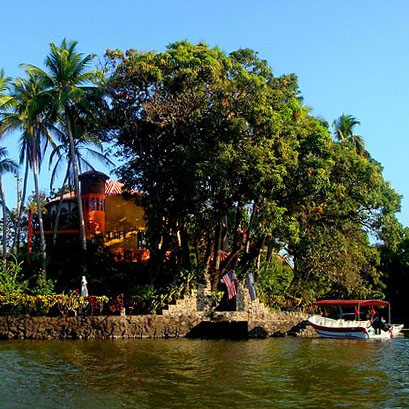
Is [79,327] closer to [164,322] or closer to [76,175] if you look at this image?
[164,322]

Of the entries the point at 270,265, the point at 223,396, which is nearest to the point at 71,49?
the point at 270,265

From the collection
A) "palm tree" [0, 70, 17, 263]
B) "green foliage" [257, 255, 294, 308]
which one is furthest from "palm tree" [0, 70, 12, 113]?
"green foliage" [257, 255, 294, 308]

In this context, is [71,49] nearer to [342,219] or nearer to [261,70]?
[261,70]

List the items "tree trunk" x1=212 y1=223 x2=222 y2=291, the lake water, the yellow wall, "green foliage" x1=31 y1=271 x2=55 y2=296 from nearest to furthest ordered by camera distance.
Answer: the lake water → "green foliage" x1=31 y1=271 x2=55 y2=296 → "tree trunk" x1=212 y1=223 x2=222 y2=291 → the yellow wall

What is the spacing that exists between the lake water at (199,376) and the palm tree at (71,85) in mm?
12504

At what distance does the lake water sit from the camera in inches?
503

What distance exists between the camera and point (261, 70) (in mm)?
34312

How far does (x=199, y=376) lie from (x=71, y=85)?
73.4ft

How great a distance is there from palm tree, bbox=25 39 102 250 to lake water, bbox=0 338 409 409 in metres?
12.5

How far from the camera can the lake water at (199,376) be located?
41.9 feet

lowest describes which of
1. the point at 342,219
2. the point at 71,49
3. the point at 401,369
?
the point at 401,369

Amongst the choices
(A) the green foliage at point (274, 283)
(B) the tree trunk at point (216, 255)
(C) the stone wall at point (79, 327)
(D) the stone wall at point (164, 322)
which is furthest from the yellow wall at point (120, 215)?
(C) the stone wall at point (79, 327)

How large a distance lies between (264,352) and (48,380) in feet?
30.5

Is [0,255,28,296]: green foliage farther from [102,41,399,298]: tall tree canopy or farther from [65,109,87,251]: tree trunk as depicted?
[102,41,399,298]: tall tree canopy
